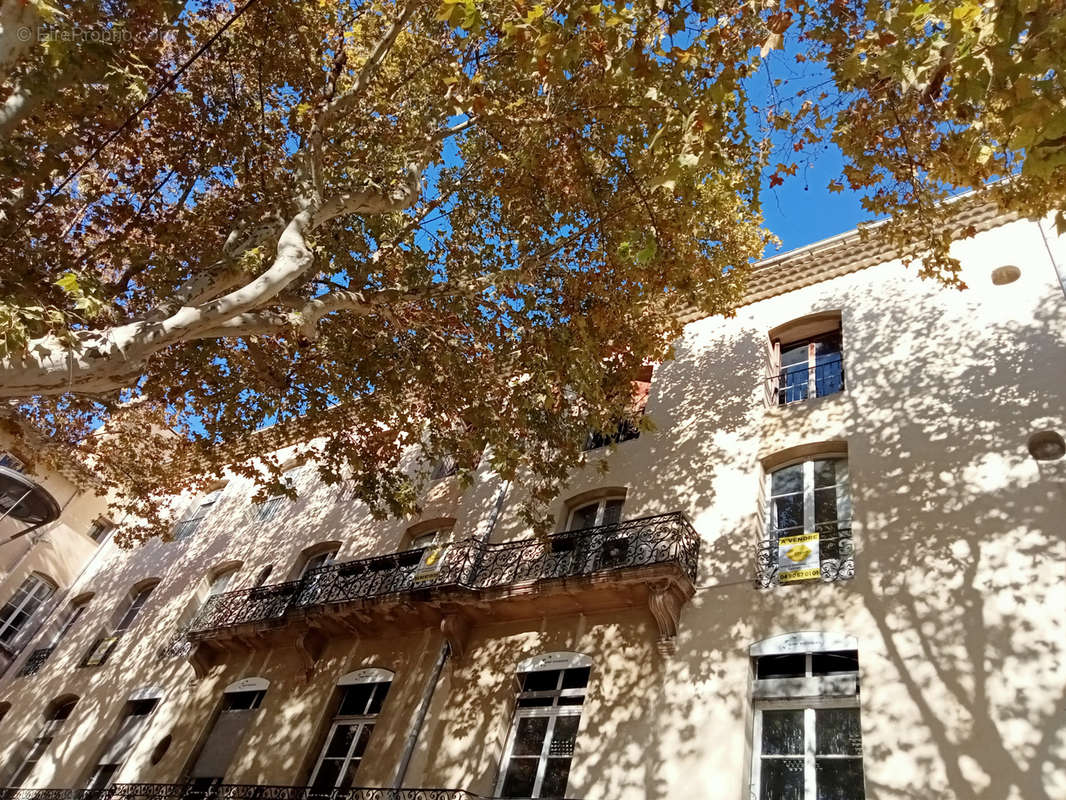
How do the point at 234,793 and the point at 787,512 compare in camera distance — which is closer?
the point at 787,512

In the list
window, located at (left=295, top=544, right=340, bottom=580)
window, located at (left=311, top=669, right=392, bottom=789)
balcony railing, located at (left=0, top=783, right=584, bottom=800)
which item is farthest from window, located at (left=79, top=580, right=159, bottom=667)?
window, located at (left=311, top=669, right=392, bottom=789)

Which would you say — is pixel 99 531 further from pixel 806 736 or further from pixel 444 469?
pixel 806 736

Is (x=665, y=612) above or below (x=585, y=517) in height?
below

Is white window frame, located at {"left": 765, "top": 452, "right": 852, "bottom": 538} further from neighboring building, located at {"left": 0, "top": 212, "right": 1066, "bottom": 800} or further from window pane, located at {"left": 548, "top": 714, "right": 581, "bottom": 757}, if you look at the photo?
window pane, located at {"left": 548, "top": 714, "right": 581, "bottom": 757}

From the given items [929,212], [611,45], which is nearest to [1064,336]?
[929,212]

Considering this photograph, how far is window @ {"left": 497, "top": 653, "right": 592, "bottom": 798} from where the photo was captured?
8.81 meters

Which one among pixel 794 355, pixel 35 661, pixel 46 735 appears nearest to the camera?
pixel 794 355

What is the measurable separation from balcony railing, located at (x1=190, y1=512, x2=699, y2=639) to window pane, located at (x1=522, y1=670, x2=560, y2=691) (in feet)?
4.29

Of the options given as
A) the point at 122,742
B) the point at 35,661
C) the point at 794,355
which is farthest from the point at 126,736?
the point at 794,355

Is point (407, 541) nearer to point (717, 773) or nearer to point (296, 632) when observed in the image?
point (296, 632)

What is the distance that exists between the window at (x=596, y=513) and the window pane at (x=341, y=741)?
4741mm

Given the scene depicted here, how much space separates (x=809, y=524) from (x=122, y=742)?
46.2 ft

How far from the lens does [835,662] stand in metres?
7.91

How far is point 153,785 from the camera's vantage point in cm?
1231
